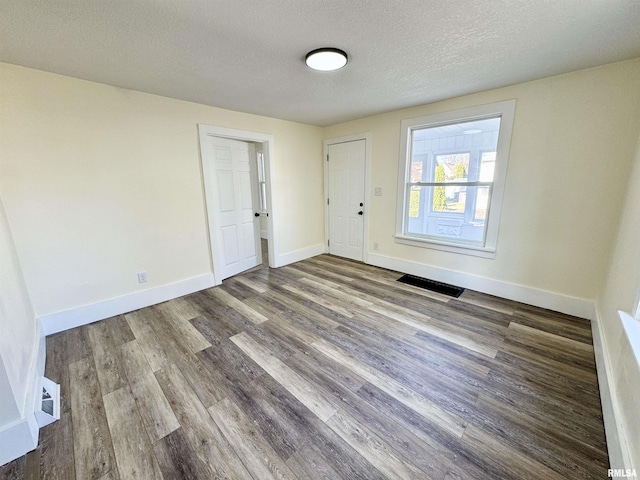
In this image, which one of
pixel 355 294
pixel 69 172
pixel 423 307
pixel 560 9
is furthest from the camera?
pixel 355 294

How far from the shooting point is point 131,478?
118 cm

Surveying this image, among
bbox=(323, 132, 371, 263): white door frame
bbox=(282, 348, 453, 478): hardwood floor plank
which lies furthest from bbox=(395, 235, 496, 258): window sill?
bbox=(282, 348, 453, 478): hardwood floor plank

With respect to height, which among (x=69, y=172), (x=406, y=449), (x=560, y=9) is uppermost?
(x=560, y=9)

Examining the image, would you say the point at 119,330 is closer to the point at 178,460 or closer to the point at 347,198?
the point at 178,460

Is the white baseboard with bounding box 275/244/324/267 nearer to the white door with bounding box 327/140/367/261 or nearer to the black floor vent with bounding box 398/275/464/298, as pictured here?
the white door with bounding box 327/140/367/261

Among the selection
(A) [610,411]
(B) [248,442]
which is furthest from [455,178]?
(B) [248,442]

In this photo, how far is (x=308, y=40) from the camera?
5.61 ft

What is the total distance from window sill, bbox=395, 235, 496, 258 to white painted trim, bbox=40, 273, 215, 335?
285cm

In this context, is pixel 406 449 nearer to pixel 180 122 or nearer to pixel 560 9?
pixel 560 9

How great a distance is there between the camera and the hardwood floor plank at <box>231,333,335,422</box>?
1554 millimetres

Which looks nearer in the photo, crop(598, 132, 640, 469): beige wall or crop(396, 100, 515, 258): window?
crop(598, 132, 640, 469): beige wall

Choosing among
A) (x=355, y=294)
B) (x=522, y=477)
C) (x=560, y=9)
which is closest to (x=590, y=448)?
(x=522, y=477)

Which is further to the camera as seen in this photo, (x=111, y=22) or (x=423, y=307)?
(x=423, y=307)

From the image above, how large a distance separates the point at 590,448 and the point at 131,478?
2.30 meters
